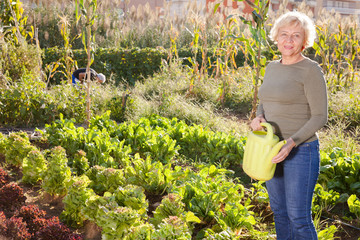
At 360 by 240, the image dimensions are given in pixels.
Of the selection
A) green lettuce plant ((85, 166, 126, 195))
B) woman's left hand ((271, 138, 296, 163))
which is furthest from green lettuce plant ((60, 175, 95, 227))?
woman's left hand ((271, 138, 296, 163))

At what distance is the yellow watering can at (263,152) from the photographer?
208 centimetres

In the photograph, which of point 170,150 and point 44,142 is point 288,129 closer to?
point 170,150

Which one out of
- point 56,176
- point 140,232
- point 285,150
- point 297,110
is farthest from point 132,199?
point 297,110

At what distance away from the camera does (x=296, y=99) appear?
207 cm

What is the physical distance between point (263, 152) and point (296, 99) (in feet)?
1.11

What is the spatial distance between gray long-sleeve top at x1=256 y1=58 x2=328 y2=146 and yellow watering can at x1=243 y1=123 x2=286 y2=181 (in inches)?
3.7

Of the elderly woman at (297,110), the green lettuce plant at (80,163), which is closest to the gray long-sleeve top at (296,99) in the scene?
the elderly woman at (297,110)

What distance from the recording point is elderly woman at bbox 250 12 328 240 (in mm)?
1993

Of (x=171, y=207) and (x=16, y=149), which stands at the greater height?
(x=171, y=207)

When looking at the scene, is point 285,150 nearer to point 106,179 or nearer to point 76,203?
point 76,203

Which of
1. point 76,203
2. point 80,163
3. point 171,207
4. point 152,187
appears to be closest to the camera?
point 171,207

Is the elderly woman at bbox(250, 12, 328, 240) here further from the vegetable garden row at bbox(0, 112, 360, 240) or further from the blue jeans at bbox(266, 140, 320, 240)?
the vegetable garden row at bbox(0, 112, 360, 240)

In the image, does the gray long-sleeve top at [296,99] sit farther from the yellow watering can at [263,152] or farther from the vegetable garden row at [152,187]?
the vegetable garden row at [152,187]

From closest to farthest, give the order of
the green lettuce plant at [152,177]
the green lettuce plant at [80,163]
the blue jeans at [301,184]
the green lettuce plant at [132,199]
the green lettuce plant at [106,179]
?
the blue jeans at [301,184] < the green lettuce plant at [132,199] < the green lettuce plant at [106,179] < the green lettuce plant at [152,177] < the green lettuce plant at [80,163]
